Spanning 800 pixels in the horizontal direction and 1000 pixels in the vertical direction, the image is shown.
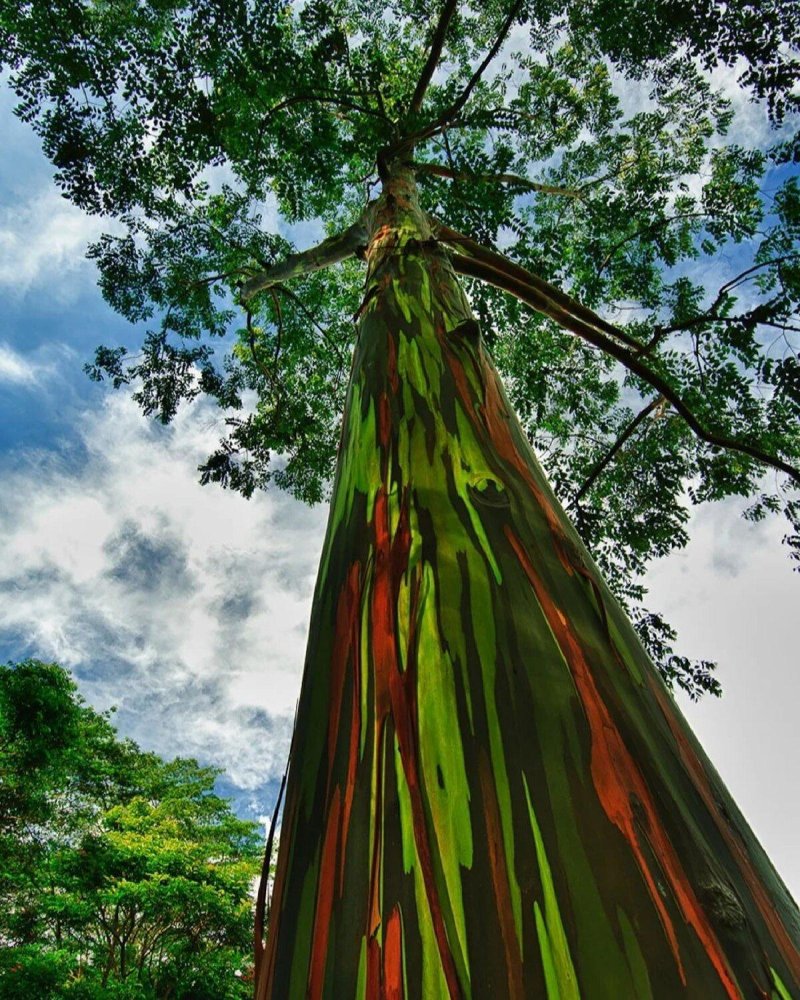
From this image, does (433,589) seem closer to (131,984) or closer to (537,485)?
(537,485)

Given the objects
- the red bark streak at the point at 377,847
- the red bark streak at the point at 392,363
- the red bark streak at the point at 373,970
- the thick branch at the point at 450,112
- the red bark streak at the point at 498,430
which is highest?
the thick branch at the point at 450,112

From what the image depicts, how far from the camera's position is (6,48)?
3602mm

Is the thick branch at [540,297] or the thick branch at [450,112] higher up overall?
the thick branch at [450,112]

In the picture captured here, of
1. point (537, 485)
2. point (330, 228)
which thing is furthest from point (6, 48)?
point (537, 485)

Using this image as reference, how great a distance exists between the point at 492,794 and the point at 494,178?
463 cm

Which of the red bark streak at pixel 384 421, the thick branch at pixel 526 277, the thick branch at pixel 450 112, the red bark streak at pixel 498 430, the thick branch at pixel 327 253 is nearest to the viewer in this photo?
the red bark streak at pixel 498 430

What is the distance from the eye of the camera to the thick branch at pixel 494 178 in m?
4.21

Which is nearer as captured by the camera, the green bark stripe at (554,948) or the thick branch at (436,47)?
the green bark stripe at (554,948)

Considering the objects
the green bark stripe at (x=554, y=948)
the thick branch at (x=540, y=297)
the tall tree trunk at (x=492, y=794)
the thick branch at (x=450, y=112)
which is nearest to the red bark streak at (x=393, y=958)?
the tall tree trunk at (x=492, y=794)

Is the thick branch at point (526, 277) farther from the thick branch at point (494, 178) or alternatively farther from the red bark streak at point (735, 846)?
the red bark streak at point (735, 846)

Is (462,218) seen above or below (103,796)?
above

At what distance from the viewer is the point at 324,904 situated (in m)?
0.53

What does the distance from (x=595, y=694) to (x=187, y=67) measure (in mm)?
4852

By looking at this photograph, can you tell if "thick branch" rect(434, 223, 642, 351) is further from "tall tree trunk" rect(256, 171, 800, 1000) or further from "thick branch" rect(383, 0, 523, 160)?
"tall tree trunk" rect(256, 171, 800, 1000)
